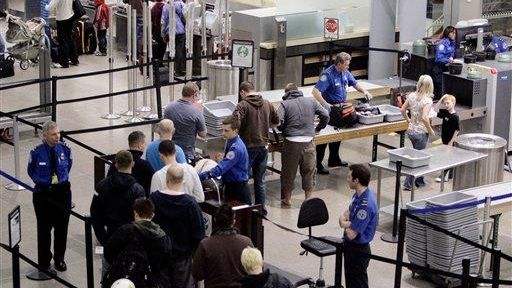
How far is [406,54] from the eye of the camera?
667 inches

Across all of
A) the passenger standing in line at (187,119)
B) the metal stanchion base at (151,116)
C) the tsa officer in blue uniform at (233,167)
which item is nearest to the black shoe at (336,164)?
the passenger standing in line at (187,119)

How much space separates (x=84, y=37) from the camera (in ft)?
69.3

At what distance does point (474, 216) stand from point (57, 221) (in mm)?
3987

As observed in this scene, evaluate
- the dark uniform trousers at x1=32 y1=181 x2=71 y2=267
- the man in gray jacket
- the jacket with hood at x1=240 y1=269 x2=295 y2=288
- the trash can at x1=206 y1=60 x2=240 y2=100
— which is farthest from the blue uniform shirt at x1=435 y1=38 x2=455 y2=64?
the jacket with hood at x1=240 y1=269 x2=295 y2=288

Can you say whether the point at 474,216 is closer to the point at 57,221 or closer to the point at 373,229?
the point at 373,229

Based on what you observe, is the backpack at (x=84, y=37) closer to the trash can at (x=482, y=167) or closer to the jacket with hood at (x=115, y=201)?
the trash can at (x=482, y=167)

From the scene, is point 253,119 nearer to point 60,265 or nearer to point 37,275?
point 60,265

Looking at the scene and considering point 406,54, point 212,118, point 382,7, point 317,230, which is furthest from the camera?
point 382,7

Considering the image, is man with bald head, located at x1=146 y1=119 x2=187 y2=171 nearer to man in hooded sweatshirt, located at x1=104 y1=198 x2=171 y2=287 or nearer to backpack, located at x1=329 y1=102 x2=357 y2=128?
man in hooded sweatshirt, located at x1=104 y1=198 x2=171 y2=287

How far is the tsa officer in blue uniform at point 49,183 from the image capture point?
1104 cm

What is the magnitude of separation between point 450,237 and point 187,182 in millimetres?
2638

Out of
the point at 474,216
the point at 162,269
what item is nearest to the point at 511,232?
the point at 474,216

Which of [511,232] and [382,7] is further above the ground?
[382,7]

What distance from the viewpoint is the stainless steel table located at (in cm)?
1242
